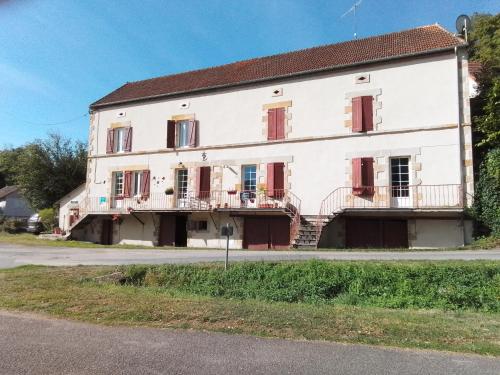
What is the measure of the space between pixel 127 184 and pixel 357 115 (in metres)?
12.9

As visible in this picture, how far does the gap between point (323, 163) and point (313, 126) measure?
179 centimetres

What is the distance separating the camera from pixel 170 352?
193 inches

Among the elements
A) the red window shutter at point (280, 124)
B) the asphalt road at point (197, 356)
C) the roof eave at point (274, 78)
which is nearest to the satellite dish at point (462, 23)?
the roof eave at point (274, 78)

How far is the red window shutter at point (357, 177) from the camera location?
18.1 meters

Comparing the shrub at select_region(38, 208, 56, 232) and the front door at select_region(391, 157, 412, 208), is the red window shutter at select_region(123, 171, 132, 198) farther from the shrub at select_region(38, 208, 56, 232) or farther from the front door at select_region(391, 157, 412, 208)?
the front door at select_region(391, 157, 412, 208)

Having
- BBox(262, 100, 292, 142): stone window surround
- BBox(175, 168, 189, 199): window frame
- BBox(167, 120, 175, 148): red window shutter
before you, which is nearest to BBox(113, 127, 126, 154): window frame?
BBox(167, 120, 175, 148): red window shutter

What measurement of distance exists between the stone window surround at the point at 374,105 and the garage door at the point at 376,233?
396cm

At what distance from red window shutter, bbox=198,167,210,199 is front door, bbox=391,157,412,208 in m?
8.84

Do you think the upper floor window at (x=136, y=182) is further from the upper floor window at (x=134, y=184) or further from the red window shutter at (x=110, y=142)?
the red window shutter at (x=110, y=142)

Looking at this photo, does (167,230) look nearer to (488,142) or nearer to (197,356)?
(488,142)

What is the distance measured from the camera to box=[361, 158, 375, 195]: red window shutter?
17984mm

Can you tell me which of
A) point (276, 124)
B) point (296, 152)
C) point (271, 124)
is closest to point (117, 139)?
point (271, 124)

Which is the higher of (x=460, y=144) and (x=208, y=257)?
(x=460, y=144)

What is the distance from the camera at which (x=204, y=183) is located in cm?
2197
